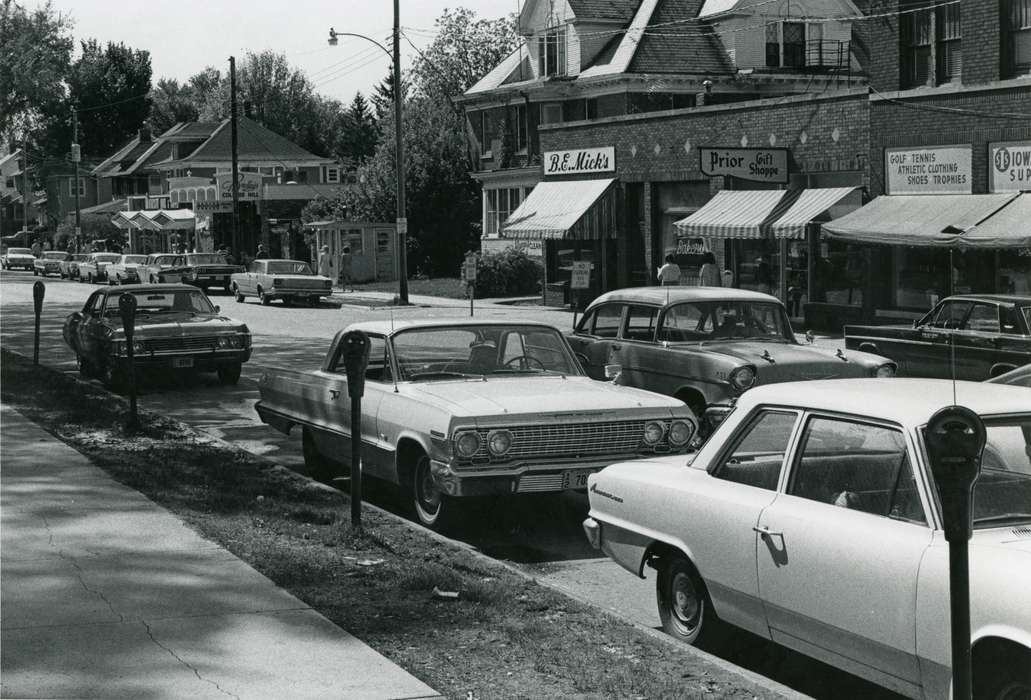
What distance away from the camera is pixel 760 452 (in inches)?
262

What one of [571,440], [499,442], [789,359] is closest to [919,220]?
[789,359]

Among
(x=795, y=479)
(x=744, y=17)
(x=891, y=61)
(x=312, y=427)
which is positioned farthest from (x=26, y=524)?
(x=744, y=17)

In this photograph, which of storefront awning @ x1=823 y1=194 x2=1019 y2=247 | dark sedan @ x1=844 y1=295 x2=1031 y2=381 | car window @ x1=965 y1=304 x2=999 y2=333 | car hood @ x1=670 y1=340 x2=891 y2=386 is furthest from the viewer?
storefront awning @ x1=823 y1=194 x2=1019 y2=247

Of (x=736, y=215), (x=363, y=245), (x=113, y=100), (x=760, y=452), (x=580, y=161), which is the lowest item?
(x=760, y=452)

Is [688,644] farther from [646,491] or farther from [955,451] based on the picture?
[955,451]

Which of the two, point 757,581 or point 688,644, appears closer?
point 757,581

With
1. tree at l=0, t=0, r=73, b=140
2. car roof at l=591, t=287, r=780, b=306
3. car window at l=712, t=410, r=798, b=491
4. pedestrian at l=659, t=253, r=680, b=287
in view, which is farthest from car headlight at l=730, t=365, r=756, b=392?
tree at l=0, t=0, r=73, b=140

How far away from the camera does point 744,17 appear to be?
45.9m

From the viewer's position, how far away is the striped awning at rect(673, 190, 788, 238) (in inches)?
1218

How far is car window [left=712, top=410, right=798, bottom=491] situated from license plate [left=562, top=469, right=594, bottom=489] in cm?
253

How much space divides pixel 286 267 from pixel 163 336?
80.9 ft

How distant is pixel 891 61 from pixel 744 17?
17274mm

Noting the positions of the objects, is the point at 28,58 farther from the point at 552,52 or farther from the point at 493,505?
the point at 493,505

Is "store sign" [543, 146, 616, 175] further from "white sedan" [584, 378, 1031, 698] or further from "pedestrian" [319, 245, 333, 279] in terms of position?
"white sedan" [584, 378, 1031, 698]
